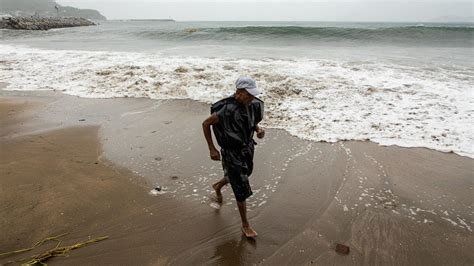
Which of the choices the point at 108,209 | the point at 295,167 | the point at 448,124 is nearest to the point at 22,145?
the point at 108,209

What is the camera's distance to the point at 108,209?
143 inches

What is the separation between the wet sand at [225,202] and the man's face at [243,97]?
1.28 meters

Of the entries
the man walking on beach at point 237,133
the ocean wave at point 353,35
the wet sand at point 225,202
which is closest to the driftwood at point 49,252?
the wet sand at point 225,202

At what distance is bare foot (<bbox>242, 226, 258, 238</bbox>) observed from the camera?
10.3ft

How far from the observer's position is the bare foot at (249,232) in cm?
315

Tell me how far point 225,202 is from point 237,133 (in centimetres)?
110

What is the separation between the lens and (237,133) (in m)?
3.02

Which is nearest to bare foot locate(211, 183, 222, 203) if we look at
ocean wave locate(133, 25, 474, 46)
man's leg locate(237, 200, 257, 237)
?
man's leg locate(237, 200, 257, 237)

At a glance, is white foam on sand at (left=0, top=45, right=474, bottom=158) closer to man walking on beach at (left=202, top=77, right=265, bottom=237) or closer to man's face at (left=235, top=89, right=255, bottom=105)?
man walking on beach at (left=202, top=77, right=265, bottom=237)

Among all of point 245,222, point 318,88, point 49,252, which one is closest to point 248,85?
point 245,222

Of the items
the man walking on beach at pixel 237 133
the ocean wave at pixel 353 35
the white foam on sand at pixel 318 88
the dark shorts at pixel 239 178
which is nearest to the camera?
the man walking on beach at pixel 237 133

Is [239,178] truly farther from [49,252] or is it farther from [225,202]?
[49,252]

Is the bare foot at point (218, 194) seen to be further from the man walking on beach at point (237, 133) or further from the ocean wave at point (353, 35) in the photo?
the ocean wave at point (353, 35)

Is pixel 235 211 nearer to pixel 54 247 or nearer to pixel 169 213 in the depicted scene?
pixel 169 213
